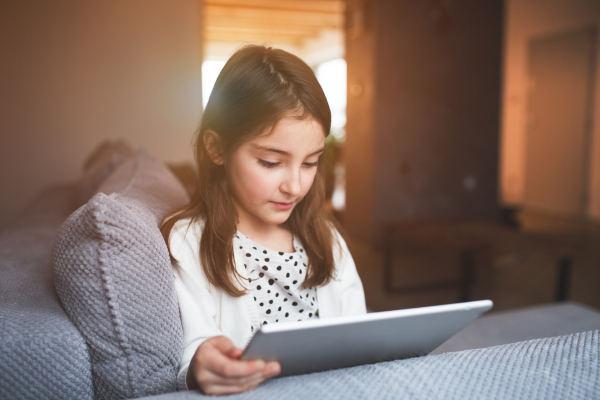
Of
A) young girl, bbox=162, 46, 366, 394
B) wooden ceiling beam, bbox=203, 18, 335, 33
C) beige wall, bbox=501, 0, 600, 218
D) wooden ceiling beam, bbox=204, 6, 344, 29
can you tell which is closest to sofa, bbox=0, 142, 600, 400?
young girl, bbox=162, 46, 366, 394

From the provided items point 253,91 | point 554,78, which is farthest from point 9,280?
point 554,78

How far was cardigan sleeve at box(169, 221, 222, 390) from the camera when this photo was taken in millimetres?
715

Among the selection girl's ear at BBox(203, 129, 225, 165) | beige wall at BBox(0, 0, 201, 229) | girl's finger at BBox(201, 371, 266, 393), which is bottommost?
girl's finger at BBox(201, 371, 266, 393)

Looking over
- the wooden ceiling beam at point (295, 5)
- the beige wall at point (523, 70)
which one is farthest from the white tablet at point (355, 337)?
the beige wall at point (523, 70)

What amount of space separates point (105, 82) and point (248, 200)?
3110 mm

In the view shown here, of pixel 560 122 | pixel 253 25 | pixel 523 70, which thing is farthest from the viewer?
pixel 253 25

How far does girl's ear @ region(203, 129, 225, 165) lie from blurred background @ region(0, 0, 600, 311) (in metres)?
1.32

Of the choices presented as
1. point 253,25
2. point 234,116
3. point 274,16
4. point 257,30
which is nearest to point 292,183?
point 234,116

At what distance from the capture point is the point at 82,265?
1.94 ft

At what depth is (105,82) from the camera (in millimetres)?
3443

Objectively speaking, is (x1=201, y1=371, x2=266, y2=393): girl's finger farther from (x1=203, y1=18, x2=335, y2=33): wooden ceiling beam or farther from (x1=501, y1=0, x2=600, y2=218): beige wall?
(x1=203, y1=18, x2=335, y2=33): wooden ceiling beam

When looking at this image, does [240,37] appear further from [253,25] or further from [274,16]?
[274,16]

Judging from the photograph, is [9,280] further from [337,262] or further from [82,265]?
[337,262]

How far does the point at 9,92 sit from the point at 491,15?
13.6 feet
